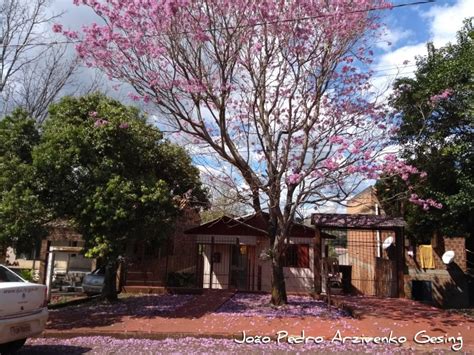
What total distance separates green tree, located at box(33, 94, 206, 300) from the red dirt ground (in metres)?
1.87

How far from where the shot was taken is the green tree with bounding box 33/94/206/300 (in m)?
12.1

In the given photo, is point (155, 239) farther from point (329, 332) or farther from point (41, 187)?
point (329, 332)

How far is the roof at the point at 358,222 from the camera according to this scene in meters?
15.5

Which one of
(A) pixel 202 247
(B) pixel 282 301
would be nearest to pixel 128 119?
(B) pixel 282 301

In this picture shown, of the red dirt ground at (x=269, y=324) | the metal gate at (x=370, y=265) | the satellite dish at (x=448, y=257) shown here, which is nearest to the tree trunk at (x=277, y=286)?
the red dirt ground at (x=269, y=324)

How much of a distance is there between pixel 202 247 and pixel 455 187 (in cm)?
1000

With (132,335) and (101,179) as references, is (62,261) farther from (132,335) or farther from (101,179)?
(132,335)

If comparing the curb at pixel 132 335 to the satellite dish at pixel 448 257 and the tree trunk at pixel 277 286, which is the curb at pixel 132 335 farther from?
the satellite dish at pixel 448 257

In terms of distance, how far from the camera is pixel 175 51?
12102 mm

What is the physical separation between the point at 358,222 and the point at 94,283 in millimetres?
11094

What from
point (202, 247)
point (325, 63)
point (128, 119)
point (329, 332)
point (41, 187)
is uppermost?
point (325, 63)

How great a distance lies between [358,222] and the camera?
617 inches

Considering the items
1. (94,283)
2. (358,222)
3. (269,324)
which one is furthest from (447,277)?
(94,283)

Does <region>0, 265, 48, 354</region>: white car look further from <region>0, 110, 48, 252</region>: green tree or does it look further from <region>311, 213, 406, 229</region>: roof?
<region>311, 213, 406, 229</region>: roof
